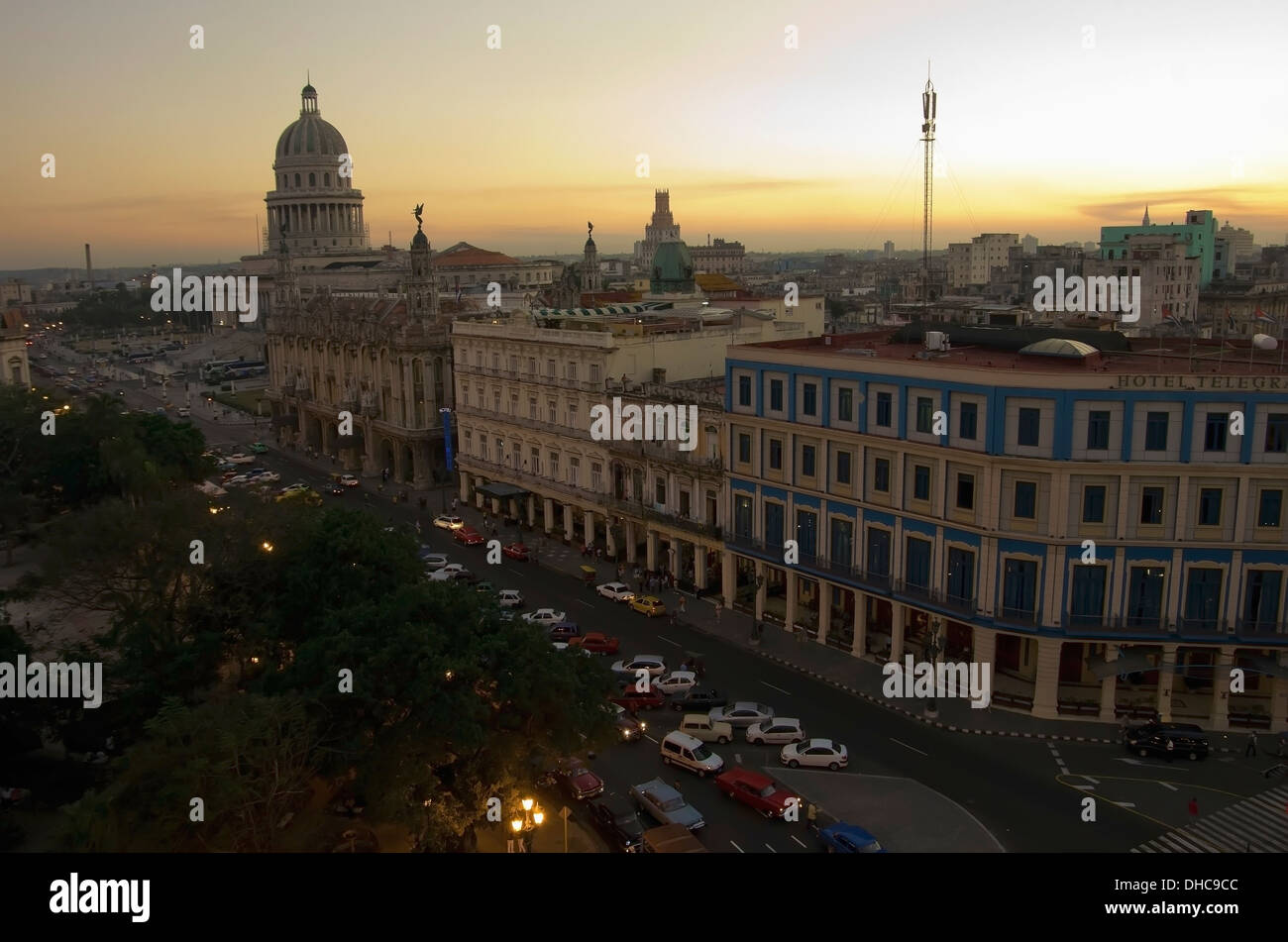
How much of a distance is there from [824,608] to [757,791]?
14.3m

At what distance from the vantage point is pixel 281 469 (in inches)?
3497

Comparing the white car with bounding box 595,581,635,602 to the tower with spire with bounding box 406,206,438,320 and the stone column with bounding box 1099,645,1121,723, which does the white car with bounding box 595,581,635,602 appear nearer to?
the stone column with bounding box 1099,645,1121,723

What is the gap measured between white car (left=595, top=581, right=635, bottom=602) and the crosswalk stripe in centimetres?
2758

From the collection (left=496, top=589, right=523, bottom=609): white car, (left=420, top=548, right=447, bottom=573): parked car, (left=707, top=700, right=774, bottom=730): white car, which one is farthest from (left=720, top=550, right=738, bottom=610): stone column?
(left=420, top=548, right=447, bottom=573): parked car

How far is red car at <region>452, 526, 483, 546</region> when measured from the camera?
63.0 metres

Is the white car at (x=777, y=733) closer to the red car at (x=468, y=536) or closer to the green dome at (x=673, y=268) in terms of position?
the red car at (x=468, y=536)

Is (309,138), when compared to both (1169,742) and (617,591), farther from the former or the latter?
(1169,742)

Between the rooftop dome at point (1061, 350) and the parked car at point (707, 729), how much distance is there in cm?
1971

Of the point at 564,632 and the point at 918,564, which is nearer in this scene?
the point at 918,564

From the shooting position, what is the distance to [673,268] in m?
89.8

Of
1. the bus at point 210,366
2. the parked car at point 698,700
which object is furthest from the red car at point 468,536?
the bus at point 210,366

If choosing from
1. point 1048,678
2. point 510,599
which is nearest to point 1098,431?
point 1048,678

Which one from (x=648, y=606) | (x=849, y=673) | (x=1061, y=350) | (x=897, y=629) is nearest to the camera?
(x=1061, y=350)
